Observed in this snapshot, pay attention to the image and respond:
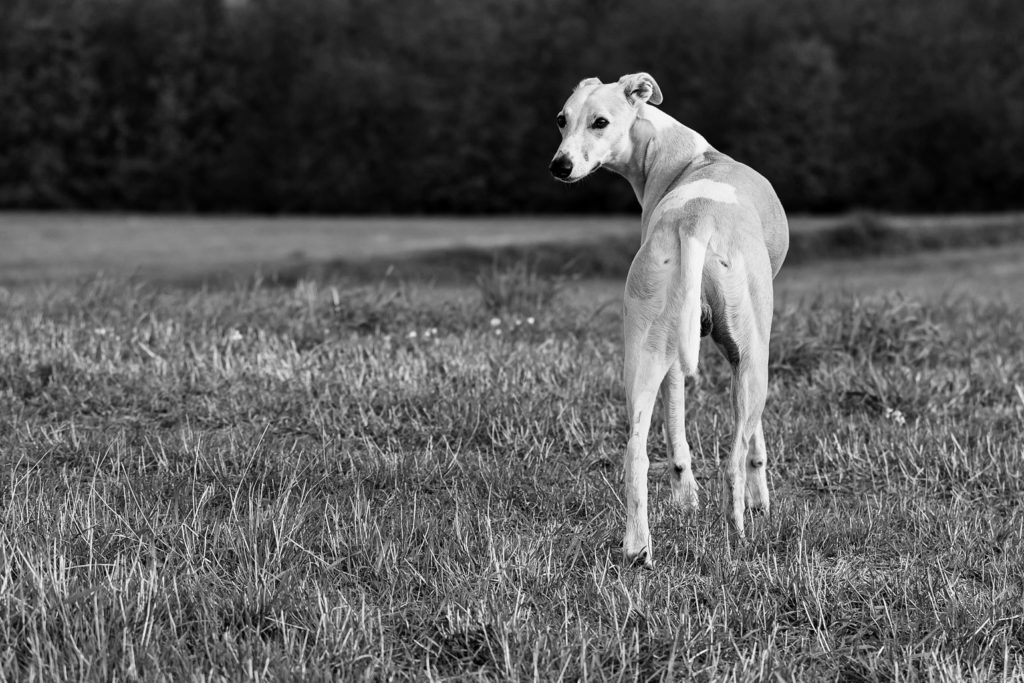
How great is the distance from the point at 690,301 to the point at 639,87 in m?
1.87

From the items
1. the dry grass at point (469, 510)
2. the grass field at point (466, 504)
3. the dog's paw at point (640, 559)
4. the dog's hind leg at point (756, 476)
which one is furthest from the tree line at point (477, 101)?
the dog's paw at point (640, 559)

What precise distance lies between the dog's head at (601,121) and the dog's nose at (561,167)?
0.8 inches

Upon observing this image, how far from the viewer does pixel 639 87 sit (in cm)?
539

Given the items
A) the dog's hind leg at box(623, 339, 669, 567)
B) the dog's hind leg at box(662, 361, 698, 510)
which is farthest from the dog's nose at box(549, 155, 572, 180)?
the dog's hind leg at box(623, 339, 669, 567)

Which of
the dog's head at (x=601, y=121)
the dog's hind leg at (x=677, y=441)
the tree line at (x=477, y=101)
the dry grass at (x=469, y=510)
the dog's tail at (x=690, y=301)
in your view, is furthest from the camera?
the tree line at (x=477, y=101)

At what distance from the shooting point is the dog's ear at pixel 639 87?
535cm

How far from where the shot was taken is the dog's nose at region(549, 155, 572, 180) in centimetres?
500

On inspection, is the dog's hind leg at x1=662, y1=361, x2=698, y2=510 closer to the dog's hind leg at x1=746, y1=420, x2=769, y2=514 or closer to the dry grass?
the dry grass

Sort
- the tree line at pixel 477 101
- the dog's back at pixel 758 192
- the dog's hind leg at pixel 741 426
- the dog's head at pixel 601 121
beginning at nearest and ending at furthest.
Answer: the dog's hind leg at pixel 741 426 → the dog's back at pixel 758 192 → the dog's head at pixel 601 121 → the tree line at pixel 477 101

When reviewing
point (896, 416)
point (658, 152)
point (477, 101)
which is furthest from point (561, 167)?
point (477, 101)

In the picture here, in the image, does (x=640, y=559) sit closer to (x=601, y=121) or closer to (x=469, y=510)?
(x=469, y=510)

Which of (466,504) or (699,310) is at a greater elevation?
(699,310)

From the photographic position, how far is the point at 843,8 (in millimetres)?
49156

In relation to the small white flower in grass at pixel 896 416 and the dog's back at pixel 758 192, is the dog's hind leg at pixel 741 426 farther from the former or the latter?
the small white flower in grass at pixel 896 416
